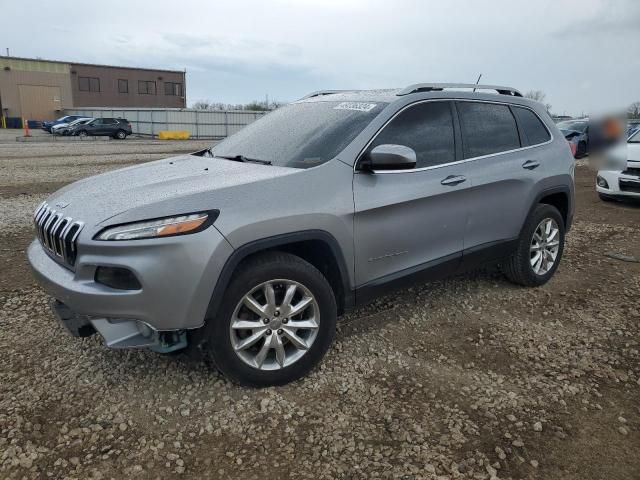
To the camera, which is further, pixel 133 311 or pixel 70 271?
pixel 70 271

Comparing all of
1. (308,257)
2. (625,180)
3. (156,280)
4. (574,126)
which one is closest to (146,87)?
(574,126)

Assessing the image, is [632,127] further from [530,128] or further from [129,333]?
[129,333]

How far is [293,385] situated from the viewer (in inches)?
121

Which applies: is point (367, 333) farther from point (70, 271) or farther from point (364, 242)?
point (70, 271)

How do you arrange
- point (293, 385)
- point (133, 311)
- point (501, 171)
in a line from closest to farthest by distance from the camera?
point (133, 311), point (293, 385), point (501, 171)

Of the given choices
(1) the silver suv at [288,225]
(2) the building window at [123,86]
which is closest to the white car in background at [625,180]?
(1) the silver suv at [288,225]

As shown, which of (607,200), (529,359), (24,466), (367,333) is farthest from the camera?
(607,200)

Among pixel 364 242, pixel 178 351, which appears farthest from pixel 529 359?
pixel 178 351

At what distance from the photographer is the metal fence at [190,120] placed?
126 ft

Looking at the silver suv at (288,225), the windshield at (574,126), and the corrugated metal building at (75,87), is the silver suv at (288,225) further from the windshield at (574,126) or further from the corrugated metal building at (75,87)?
the corrugated metal building at (75,87)

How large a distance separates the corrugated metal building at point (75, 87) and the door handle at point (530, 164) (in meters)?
61.7

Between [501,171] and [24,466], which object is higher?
[501,171]

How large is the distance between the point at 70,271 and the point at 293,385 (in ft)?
→ 4.70

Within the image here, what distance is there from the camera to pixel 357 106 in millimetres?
3602
